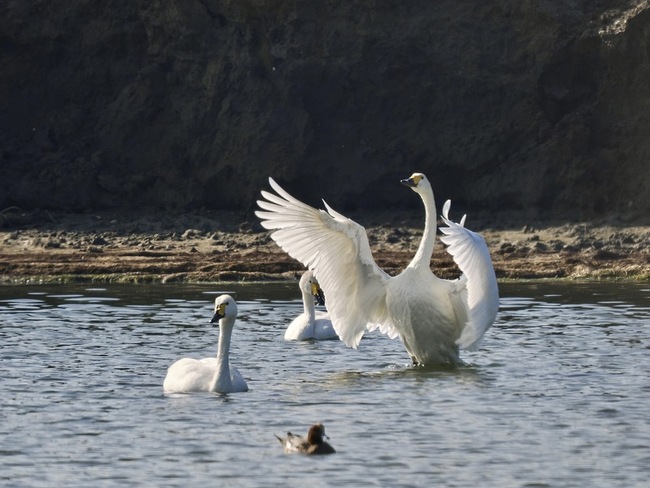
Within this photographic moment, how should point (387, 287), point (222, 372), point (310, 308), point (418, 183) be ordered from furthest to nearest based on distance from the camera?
point (310, 308)
point (418, 183)
point (387, 287)
point (222, 372)

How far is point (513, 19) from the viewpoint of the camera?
2722 cm

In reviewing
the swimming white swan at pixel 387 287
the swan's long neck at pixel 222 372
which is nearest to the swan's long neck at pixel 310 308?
the swimming white swan at pixel 387 287

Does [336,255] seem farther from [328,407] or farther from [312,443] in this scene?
[312,443]

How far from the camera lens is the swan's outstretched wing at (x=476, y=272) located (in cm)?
1201

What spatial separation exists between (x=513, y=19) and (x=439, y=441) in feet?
60.7

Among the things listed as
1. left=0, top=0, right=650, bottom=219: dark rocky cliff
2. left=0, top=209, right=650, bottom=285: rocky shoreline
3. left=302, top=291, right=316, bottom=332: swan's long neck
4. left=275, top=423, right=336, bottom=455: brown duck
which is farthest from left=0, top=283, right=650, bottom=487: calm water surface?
left=0, top=0, right=650, bottom=219: dark rocky cliff

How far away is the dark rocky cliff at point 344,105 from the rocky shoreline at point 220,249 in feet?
3.59

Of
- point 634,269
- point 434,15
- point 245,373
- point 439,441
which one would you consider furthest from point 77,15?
point 439,441

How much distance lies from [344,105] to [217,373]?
16454mm

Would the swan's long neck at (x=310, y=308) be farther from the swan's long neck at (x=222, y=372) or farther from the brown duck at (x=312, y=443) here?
the brown duck at (x=312, y=443)

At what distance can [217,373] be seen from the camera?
456 inches

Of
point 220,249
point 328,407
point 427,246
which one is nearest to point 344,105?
point 220,249

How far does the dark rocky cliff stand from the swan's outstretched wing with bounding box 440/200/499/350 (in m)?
14.1

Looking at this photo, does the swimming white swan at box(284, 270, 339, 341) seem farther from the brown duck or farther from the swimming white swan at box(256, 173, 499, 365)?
the brown duck
